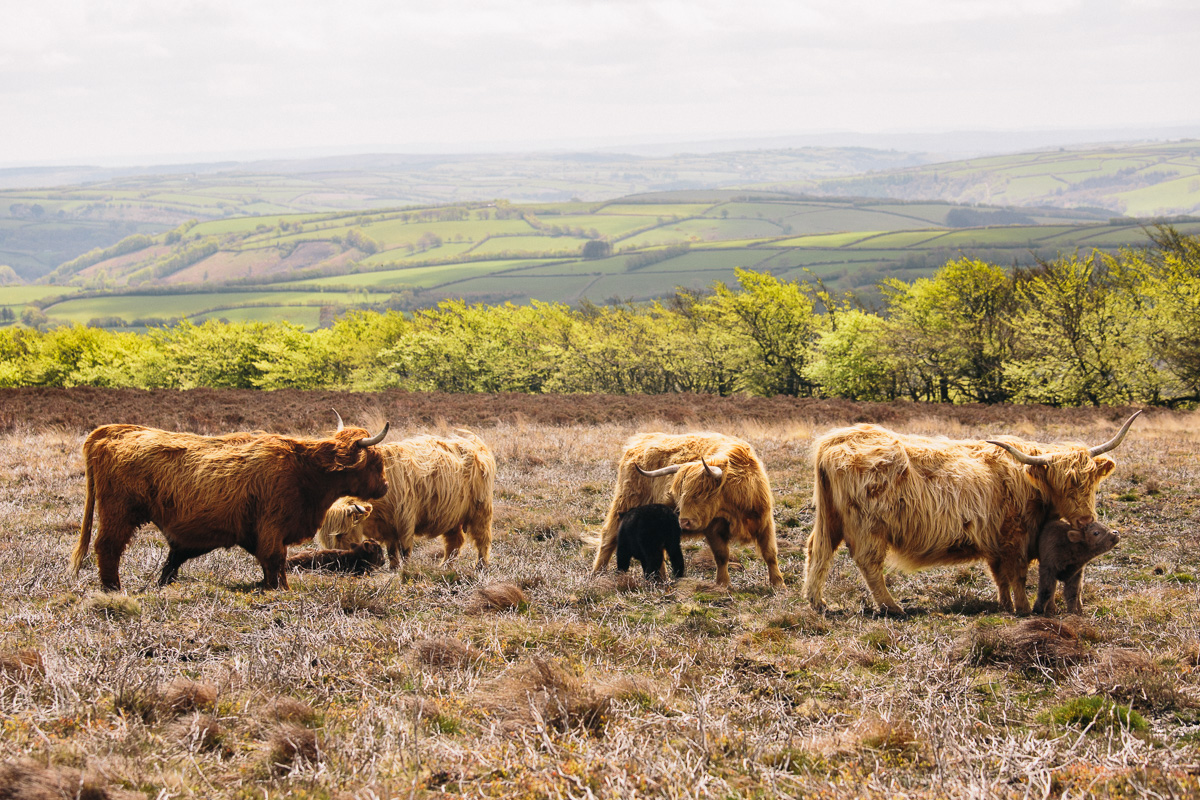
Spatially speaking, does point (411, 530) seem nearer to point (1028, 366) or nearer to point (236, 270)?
point (1028, 366)

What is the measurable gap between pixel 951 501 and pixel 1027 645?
172 cm

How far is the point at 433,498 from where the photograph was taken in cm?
859

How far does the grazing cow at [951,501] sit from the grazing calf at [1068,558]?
158 mm

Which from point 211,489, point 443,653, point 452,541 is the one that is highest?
point 211,489

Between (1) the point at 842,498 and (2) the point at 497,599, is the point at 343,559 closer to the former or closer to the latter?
(2) the point at 497,599

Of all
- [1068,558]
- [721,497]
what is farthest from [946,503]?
[721,497]

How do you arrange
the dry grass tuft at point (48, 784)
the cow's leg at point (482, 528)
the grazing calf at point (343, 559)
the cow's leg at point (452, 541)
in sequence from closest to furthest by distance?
the dry grass tuft at point (48, 784)
the grazing calf at point (343, 559)
the cow's leg at point (482, 528)
the cow's leg at point (452, 541)

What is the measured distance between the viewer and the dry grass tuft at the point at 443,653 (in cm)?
480

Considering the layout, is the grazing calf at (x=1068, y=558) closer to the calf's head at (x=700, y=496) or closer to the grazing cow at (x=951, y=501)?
the grazing cow at (x=951, y=501)

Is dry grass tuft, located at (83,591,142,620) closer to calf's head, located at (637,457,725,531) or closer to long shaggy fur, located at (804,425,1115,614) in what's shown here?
calf's head, located at (637,457,725,531)

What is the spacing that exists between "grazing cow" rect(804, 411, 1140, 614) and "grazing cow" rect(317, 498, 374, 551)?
497 cm

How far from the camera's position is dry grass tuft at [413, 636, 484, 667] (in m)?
4.80

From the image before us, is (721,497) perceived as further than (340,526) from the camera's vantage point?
No

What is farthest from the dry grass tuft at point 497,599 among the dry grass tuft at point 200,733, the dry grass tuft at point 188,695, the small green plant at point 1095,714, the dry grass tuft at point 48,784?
the small green plant at point 1095,714
